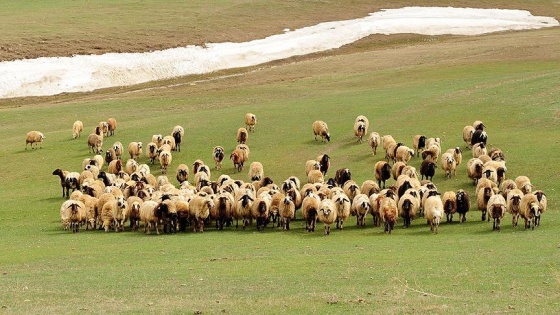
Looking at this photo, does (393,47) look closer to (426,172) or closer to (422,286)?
(426,172)

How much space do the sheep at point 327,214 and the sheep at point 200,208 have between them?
137 inches

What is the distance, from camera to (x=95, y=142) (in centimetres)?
4012

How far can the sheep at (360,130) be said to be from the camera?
131 ft

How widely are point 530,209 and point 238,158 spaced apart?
573 inches

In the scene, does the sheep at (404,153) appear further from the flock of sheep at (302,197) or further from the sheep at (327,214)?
the sheep at (327,214)

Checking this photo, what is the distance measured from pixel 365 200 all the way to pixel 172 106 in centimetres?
2676

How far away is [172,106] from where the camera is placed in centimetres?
5200

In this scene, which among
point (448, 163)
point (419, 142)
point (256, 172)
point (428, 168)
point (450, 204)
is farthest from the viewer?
point (419, 142)

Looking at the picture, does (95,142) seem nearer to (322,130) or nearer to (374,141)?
(322,130)

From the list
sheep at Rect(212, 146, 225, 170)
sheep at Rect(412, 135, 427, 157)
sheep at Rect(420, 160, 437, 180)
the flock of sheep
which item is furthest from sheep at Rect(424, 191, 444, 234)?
sheep at Rect(212, 146, 225, 170)

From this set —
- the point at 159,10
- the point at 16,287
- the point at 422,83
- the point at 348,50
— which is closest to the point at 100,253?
the point at 16,287

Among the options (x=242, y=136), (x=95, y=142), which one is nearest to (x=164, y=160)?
(x=242, y=136)

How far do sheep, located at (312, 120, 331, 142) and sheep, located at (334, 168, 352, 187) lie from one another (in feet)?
23.9

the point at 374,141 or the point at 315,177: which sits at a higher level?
the point at 374,141
